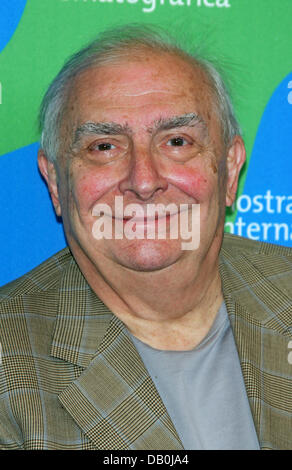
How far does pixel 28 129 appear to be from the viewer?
6.30 feet

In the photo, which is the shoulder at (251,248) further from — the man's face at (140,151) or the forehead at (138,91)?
the forehead at (138,91)

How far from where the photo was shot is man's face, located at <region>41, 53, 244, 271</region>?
1.56 metres

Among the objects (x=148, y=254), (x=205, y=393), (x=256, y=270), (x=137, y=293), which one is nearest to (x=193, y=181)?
(x=148, y=254)

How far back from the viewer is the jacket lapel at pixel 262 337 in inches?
64.0

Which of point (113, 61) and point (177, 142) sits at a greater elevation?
point (113, 61)

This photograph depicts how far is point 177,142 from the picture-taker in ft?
5.30

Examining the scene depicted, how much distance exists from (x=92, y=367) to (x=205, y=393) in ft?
0.99

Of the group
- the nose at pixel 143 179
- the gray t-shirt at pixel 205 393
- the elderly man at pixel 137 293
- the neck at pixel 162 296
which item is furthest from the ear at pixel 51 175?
the gray t-shirt at pixel 205 393

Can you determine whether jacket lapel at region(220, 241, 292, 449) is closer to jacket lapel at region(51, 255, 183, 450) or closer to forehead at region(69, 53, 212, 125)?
jacket lapel at region(51, 255, 183, 450)

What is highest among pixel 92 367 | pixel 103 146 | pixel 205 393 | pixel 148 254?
pixel 103 146

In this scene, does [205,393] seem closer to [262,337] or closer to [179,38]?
[262,337]

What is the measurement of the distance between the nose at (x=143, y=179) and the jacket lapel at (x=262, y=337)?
0.44 m

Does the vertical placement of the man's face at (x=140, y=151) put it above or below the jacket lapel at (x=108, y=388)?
above

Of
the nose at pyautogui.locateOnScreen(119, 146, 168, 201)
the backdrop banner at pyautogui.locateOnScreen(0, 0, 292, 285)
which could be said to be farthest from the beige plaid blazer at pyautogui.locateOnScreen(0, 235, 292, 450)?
the nose at pyautogui.locateOnScreen(119, 146, 168, 201)
